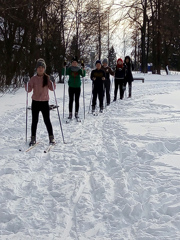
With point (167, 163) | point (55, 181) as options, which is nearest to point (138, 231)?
point (55, 181)

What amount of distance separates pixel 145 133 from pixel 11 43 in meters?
16.0

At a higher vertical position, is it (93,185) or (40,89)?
(40,89)

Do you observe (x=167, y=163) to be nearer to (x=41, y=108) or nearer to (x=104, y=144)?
(x=104, y=144)

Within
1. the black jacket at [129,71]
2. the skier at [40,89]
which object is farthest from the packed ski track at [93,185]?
the black jacket at [129,71]

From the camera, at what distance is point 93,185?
4.10 m

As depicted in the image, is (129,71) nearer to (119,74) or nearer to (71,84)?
(119,74)

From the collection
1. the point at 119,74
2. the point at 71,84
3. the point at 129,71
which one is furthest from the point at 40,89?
the point at 129,71

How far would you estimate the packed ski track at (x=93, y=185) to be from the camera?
119 inches

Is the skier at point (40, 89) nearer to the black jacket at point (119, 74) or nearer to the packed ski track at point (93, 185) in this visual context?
the packed ski track at point (93, 185)

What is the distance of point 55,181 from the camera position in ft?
13.8

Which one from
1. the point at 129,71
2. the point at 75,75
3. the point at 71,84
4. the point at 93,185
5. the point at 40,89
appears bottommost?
the point at 93,185

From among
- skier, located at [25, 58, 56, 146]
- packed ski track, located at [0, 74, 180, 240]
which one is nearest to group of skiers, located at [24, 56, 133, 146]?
skier, located at [25, 58, 56, 146]

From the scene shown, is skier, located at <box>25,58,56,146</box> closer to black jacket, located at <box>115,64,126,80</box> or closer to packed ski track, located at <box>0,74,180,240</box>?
packed ski track, located at <box>0,74,180,240</box>

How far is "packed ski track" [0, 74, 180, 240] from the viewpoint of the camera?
3018mm
